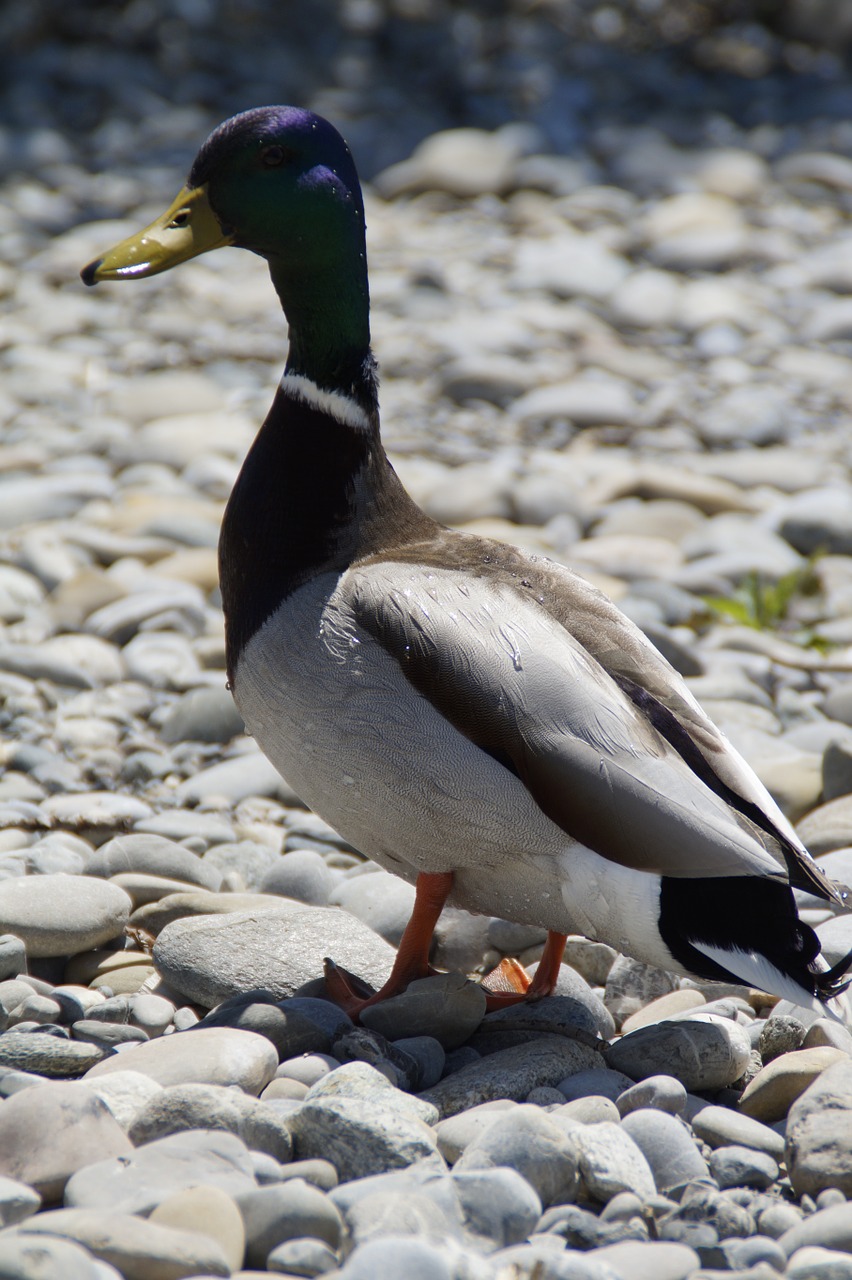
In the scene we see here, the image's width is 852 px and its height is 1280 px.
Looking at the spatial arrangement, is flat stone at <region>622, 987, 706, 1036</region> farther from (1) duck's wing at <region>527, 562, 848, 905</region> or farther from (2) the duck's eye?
(2) the duck's eye

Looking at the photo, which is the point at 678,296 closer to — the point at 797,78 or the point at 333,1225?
the point at 797,78

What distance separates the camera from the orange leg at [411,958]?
286 cm

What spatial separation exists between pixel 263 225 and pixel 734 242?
6.14 m

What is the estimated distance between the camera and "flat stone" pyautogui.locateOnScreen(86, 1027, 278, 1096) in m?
2.43

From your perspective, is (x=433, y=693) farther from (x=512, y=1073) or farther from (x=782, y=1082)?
(x=782, y=1082)

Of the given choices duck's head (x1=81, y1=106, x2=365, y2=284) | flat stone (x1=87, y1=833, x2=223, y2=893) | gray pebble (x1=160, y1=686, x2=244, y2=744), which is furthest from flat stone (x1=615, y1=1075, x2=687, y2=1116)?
gray pebble (x1=160, y1=686, x2=244, y2=744)

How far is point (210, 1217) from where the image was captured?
6.32 feet

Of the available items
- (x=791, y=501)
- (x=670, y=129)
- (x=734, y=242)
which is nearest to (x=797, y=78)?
(x=670, y=129)

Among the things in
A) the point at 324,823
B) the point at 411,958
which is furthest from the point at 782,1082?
the point at 324,823

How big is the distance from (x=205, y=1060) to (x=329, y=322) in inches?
57.5

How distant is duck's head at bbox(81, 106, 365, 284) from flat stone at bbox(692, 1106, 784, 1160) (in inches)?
68.4

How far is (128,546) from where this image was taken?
5.29 meters

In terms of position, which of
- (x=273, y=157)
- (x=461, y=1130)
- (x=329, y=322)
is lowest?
(x=461, y=1130)

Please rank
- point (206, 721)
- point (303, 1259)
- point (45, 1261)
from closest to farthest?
point (45, 1261) < point (303, 1259) < point (206, 721)
